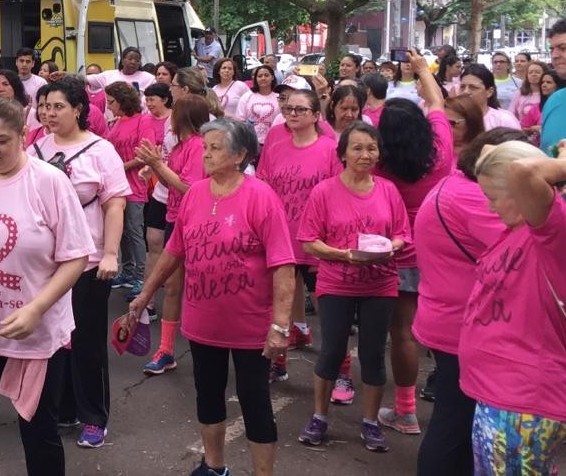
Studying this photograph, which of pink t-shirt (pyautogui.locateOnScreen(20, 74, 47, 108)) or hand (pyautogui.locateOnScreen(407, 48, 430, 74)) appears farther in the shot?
pink t-shirt (pyautogui.locateOnScreen(20, 74, 47, 108))

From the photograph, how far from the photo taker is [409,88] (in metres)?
9.52

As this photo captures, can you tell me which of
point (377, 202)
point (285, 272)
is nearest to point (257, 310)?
Result: point (285, 272)

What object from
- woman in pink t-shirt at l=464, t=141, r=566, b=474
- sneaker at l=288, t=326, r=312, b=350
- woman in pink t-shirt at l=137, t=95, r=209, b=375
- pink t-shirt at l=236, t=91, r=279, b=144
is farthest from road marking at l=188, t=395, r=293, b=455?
pink t-shirt at l=236, t=91, r=279, b=144

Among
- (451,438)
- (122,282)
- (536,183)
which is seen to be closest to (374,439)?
(451,438)

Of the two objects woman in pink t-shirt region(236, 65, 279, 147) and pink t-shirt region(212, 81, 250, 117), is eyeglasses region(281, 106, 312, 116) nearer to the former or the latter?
woman in pink t-shirt region(236, 65, 279, 147)

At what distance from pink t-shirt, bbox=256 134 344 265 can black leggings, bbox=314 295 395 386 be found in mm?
1008

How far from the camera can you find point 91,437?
4645 mm

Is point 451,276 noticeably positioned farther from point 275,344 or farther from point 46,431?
point 46,431

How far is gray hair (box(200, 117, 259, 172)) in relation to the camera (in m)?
3.93

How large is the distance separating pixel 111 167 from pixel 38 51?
1101 cm

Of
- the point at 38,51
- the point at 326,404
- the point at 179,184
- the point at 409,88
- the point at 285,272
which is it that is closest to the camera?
the point at 285,272

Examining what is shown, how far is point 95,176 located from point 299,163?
1.60m

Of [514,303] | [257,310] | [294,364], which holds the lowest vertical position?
[294,364]

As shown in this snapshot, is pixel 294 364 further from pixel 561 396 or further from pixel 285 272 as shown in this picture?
pixel 561 396
